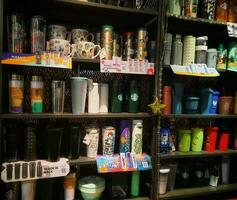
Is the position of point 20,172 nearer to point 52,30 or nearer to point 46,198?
point 46,198

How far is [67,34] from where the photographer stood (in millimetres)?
1582

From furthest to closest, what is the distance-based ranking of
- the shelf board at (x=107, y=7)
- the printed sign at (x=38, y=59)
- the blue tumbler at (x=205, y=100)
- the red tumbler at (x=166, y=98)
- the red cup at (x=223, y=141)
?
1. the red cup at (x=223, y=141)
2. the blue tumbler at (x=205, y=100)
3. the red tumbler at (x=166, y=98)
4. the shelf board at (x=107, y=7)
5. the printed sign at (x=38, y=59)

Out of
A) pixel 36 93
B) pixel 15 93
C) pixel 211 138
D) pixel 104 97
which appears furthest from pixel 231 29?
pixel 15 93

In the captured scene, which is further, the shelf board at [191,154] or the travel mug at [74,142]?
the shelf board at [191,154]

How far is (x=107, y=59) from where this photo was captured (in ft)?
5.04

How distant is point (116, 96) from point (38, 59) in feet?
1.69

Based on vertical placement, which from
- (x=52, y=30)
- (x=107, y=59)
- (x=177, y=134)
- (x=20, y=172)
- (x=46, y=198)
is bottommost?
(x=46, y=198)

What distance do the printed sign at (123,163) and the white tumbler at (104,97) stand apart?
30 cm

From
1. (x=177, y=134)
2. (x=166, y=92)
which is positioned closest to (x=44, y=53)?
(x=166, y=92)

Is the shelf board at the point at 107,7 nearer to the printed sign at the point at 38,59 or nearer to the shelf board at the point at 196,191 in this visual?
the printed sign at the point at 38,59

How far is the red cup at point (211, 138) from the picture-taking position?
1.85m

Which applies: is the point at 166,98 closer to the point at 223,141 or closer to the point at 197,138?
the point at 197,138

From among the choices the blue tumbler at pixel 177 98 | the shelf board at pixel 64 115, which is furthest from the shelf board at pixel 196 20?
the shelf board at pixel 64 115

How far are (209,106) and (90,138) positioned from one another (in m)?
0.88
